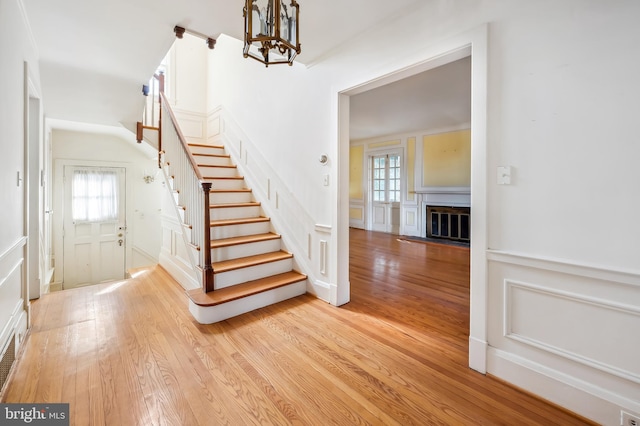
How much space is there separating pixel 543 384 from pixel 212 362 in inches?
81.9

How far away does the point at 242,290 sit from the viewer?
284 centimetres

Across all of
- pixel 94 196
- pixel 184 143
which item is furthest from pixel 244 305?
pixel 94 196

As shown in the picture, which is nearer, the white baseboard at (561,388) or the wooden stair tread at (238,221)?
the white baseboard at (561,388)

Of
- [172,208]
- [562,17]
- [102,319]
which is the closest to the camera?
[562,17]

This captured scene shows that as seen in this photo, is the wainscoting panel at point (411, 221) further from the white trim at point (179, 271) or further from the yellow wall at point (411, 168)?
the white trim at point (179, 271)

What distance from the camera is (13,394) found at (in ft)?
5.28

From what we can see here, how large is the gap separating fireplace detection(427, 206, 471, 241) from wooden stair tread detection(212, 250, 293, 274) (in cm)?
460

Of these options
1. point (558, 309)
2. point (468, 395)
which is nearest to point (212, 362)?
point (468, 395)

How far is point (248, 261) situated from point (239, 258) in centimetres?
19

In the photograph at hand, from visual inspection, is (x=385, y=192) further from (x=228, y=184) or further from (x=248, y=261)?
(x=248, y=261)

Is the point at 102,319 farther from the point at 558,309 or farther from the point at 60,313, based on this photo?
the point at 558,309

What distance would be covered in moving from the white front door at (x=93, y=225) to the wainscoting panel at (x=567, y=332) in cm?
664

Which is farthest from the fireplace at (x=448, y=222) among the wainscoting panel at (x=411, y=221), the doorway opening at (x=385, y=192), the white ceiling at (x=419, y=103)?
the white ceiling at (x=419, y=103)

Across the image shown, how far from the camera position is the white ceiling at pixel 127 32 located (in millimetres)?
2133
